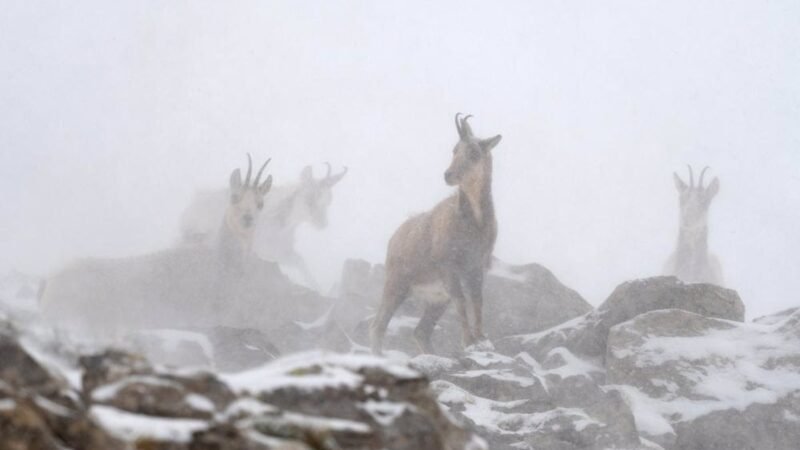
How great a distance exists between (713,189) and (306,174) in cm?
1153

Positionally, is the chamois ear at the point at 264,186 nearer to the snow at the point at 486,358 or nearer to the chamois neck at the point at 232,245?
the chamois neck at the point at 232,245

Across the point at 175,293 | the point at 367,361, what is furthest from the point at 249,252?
the point at 367,361

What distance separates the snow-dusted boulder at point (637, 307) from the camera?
12.7 m

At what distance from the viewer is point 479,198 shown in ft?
44.7

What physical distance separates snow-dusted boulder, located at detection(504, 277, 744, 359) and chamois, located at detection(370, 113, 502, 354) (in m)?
1.26

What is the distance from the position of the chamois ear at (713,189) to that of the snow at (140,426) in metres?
21.2

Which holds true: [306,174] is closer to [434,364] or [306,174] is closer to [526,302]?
[526,302]

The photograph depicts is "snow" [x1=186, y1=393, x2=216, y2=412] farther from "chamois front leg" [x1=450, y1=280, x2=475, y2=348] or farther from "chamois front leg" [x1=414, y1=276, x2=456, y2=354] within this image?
"chamois front leg" [x1=414, y1=276, x2=456, y2=354]

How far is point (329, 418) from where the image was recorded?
346 centimetres

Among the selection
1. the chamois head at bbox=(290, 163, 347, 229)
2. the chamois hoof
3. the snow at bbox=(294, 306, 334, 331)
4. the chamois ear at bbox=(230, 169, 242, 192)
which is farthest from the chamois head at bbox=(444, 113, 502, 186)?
the chamois head at bbox=(290, 163, 347, 229)

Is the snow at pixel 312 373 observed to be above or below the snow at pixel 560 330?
below

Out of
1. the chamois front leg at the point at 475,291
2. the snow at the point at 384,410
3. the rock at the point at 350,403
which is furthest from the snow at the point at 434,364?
the snow at the point at 384,410

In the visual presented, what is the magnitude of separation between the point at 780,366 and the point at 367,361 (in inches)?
329

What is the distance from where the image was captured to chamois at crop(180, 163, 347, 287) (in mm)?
24234
